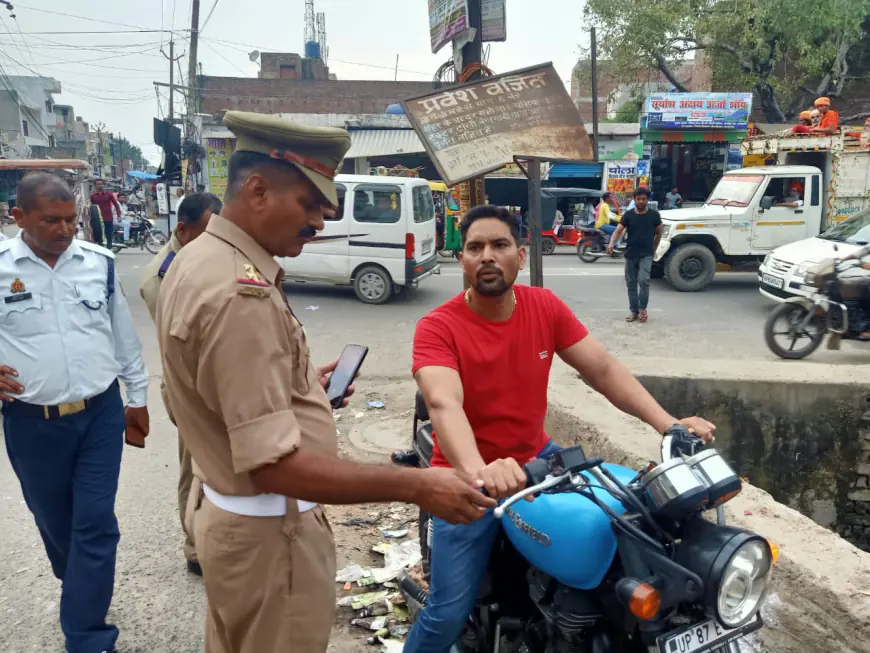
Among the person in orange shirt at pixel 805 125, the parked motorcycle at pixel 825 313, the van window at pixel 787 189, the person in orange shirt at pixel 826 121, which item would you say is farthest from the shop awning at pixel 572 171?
the parked motorcycle at pixel 825 313

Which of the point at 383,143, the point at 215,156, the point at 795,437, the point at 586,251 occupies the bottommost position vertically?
the point at 795,437

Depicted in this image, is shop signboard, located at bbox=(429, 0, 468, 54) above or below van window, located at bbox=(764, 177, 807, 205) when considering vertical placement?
above

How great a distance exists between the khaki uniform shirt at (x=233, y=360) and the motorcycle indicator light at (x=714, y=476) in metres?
0.91

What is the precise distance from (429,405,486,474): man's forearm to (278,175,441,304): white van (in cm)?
883

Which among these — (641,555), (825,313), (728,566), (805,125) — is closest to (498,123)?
(641,555)

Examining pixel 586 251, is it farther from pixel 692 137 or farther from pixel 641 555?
pixel 641 555

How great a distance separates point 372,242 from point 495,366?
29.0ft

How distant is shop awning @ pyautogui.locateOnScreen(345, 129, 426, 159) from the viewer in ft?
71.8

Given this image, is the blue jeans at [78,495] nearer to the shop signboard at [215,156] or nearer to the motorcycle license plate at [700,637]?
the motorcycle license plate at [700,637]

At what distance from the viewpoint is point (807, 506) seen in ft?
15.6

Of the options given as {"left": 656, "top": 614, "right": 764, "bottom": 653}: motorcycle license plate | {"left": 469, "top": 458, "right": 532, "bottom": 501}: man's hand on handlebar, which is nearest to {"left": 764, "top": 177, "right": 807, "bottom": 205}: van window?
{"left": 656, "top": 614, "right": 764, "bottom": 653}: motorcycle license plate

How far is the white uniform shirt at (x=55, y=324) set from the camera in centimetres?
269

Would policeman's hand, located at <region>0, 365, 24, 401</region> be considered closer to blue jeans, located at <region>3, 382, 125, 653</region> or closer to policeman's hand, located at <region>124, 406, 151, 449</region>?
blue jeans, located at <region>3, 382, 125, 653</region>

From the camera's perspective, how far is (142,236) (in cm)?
1944
